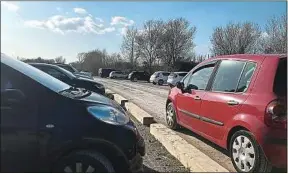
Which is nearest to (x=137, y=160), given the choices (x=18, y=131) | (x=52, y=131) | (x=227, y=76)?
(x=52, y=131)

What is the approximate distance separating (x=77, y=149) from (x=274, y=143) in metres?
2.36

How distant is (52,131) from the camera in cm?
388

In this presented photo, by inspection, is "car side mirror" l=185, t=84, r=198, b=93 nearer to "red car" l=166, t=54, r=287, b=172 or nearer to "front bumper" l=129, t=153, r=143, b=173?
"red car" l=166, t=54, r=287, b=172

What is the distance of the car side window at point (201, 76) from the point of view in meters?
6.95

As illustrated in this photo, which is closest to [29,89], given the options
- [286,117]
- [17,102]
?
[17,102]

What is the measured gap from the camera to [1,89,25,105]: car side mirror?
12.2ft

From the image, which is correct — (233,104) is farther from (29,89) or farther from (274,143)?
(29,89)

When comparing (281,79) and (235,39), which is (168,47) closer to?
(235,39)

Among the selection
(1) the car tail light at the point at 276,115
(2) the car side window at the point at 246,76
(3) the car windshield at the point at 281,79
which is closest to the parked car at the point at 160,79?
(2) the car side window at the point at 246,76

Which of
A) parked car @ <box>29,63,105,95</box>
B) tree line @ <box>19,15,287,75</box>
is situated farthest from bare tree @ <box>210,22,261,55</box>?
parked car @ <box>29,63,105,95</box>

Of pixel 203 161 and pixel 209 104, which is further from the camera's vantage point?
pixel 209 104

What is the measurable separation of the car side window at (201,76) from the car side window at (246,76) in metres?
1.16

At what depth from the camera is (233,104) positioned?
221 inches

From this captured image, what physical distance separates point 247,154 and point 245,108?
601 mm
